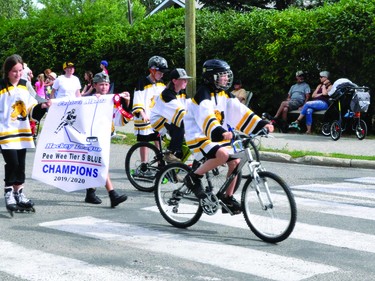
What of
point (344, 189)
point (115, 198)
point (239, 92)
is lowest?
point (344, 189)

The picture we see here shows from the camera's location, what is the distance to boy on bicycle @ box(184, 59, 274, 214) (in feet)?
25.4

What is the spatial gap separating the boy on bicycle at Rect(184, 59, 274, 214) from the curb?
Answer: 606 centimetres

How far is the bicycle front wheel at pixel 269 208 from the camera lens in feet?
23.8

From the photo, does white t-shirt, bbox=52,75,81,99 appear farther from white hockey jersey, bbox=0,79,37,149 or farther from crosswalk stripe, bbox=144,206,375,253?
crosswalk stripe, bbox=144,206,375,253

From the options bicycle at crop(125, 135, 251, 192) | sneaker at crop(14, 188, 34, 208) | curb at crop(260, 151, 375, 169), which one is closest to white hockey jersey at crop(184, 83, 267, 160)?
sneaker at crop(14, 188, 34, 208)

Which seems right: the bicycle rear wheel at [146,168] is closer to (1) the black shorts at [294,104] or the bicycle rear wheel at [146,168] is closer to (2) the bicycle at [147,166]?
(2) the bicycle at [147,166]

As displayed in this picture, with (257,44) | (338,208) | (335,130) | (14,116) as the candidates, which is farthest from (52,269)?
(257,44)

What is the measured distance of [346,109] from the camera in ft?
57.3

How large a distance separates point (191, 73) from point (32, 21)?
15.4 meters

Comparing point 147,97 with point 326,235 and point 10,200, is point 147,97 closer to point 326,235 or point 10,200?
point 10,200

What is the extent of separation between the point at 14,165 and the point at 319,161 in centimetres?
668

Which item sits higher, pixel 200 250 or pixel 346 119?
pixel 346 119

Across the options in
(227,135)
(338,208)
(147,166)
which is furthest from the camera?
(147,166)

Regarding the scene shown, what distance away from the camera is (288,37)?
19.5 m
